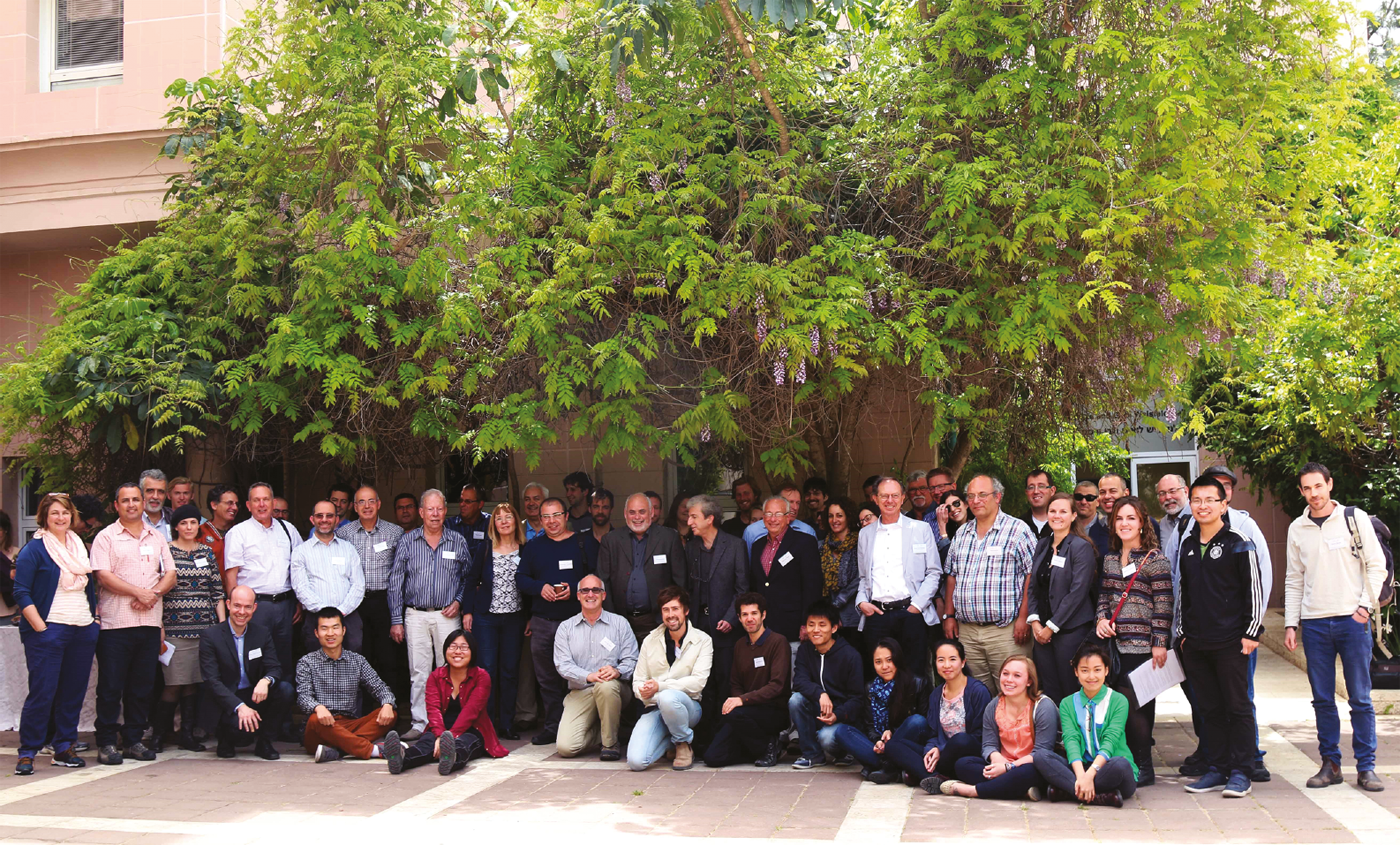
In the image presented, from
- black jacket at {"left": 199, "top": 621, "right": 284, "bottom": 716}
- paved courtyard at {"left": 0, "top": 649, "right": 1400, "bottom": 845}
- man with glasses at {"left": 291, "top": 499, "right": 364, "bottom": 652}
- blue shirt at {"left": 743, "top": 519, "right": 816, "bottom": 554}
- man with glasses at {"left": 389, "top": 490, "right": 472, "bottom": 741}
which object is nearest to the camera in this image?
paved courtyard at {"left": 0, "top": 649, "right": 1400, "bottom": 845}

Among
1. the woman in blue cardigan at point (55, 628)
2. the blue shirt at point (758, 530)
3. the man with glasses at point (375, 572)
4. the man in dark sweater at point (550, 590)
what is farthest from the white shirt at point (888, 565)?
the woman in blue cardigan at point (55, 628)

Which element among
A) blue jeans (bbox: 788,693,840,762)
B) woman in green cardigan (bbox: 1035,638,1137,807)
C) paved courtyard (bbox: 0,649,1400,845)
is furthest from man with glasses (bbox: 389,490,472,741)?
woman in green cardigan (bbox: 1035,638,1137,807)

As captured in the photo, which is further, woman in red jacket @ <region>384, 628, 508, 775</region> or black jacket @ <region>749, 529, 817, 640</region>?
black jacket @ <region>749, 529, 817, 640</region>

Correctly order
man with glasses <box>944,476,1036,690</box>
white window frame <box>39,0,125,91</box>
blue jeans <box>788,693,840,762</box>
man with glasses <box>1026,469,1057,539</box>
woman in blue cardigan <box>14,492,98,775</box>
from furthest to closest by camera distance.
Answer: white window frame <box>39,0,125,91</box>, man with glasses <box>1026,469,1057,539</box>, woman in blue cardigan <box>14,492,98,775</box>, blue jeans <box>788,693,840,762</box>, man with glasses <box>944,476,1036,690</box>

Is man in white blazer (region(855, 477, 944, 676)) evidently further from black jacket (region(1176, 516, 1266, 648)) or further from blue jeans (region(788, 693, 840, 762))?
black jacket (region(1176, 516, 1266, 648))

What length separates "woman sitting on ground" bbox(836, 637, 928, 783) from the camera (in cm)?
714

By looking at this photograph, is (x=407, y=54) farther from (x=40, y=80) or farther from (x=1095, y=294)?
(x=40, y=80)

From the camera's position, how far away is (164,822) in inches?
252

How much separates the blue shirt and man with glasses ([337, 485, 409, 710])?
2.63m

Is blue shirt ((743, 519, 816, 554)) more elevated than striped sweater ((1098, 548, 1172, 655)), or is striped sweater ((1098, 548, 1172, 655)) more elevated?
blue shirt ((743, 519, 816, 554))

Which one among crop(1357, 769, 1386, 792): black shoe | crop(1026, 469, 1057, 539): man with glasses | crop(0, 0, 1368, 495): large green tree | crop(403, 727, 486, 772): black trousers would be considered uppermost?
crop(0, 0, 1368, 495): large green tree

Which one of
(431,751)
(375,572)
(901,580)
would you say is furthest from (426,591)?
(901,580)

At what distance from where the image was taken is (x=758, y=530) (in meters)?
8.89

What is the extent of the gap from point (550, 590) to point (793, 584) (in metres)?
1.71
